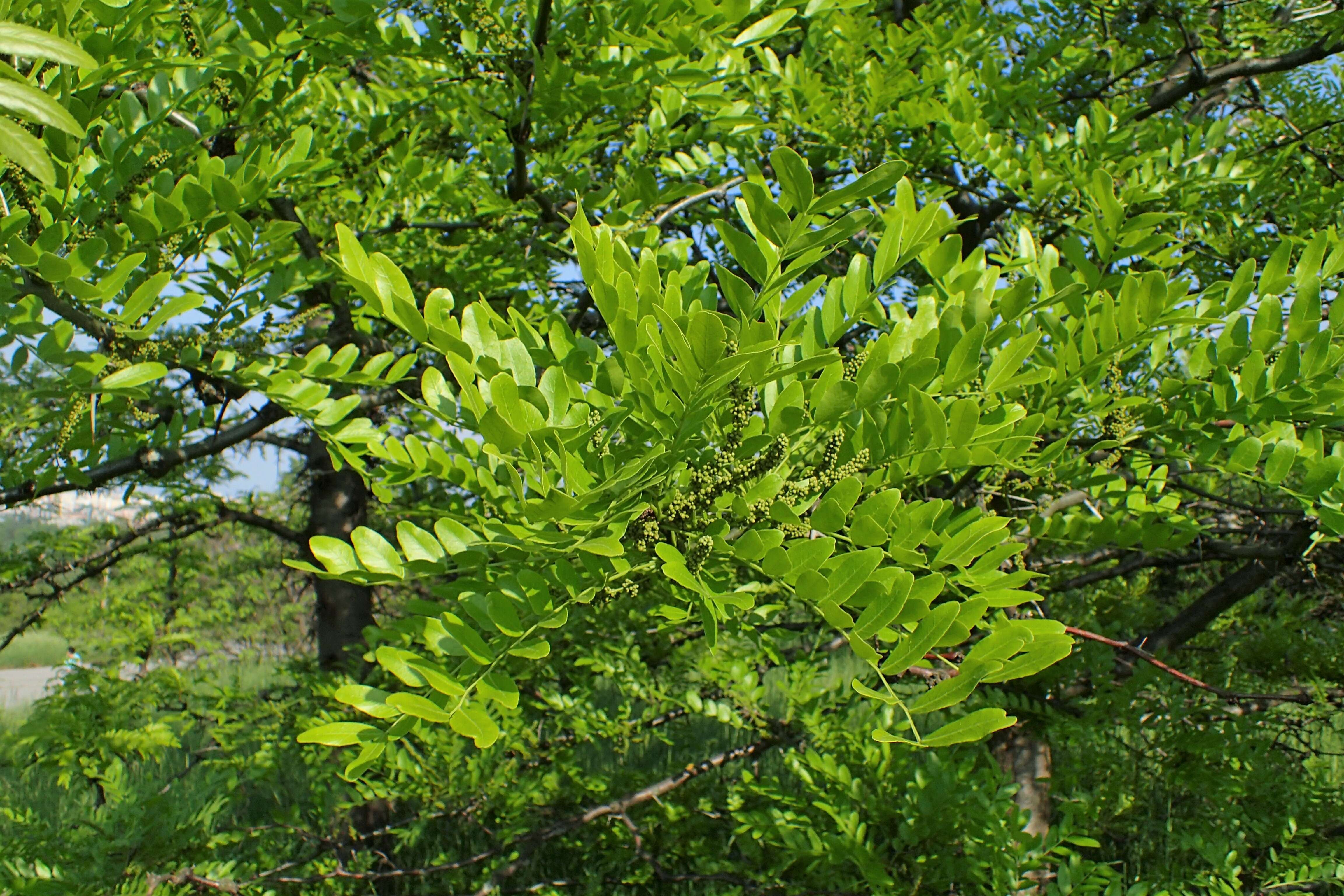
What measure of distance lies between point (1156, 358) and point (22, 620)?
432 cm

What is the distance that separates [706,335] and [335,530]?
3702mm

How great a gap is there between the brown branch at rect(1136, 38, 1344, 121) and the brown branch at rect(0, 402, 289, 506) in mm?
2593

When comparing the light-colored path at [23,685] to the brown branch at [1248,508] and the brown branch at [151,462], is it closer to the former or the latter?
the brown branch at [151,462]

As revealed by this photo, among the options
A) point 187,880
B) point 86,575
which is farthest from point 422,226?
point 86,575

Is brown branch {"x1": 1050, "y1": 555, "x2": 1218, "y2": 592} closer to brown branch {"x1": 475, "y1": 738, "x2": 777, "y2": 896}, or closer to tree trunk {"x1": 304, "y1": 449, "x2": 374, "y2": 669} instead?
brown branch {"x1": 475, "y1": 738, "x2": 777, "y2": 896}

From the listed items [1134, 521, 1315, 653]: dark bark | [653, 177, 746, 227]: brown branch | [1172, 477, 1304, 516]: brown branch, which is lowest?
[1134, 521, 1315, 653]: dark bark

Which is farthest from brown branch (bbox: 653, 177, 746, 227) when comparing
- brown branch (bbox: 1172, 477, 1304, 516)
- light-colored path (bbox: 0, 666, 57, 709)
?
light-colored path (bbox: 0, 666, 57, 709)

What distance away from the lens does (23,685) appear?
12742 millimetres

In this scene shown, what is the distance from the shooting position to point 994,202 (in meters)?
2.41

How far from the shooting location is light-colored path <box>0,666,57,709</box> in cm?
912

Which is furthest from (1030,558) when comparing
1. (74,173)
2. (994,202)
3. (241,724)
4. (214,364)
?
(241,724)

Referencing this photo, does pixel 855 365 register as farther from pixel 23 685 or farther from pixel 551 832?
pixel 23 685

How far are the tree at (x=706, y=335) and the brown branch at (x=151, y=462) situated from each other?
22mm

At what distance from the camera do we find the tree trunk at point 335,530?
401 cm
